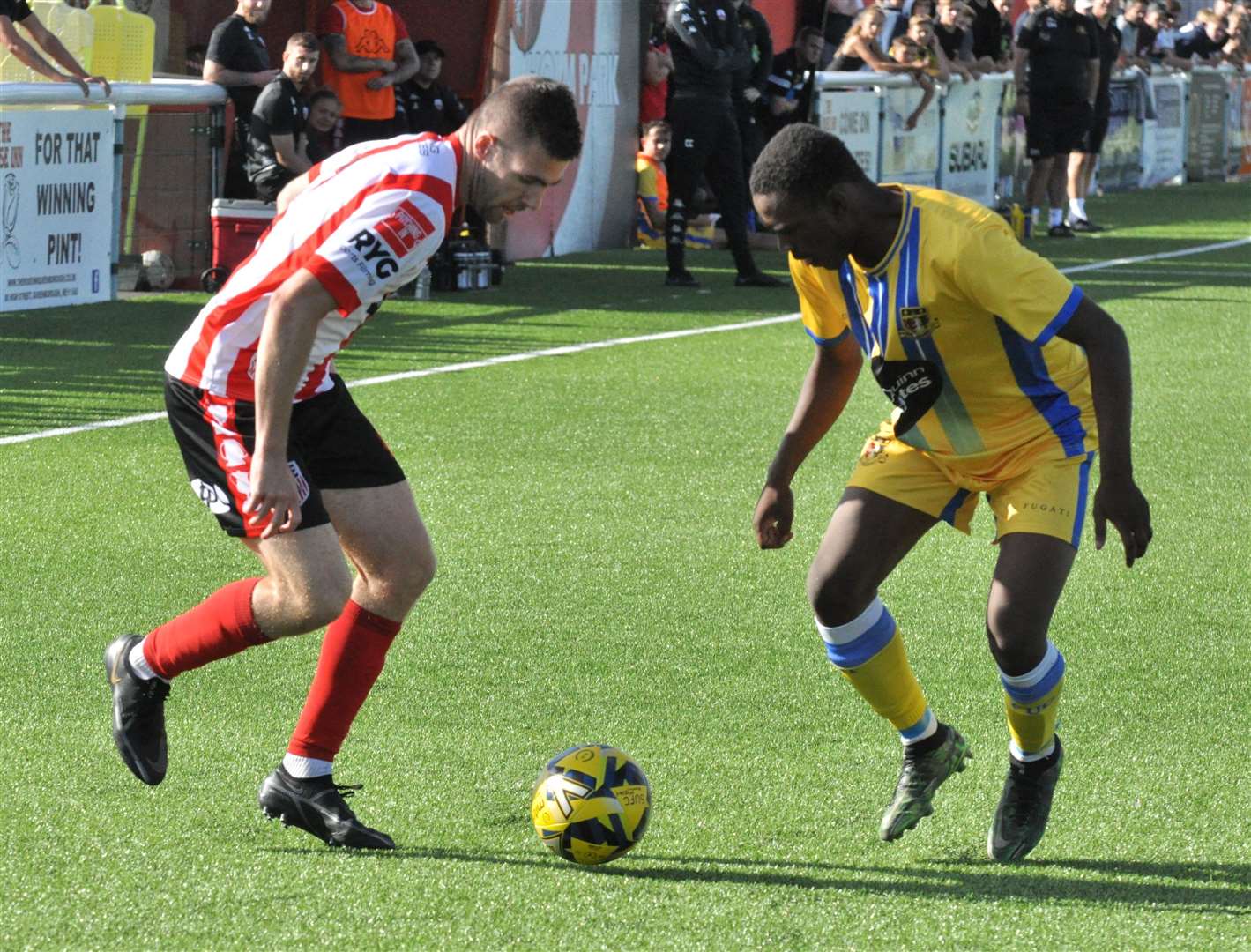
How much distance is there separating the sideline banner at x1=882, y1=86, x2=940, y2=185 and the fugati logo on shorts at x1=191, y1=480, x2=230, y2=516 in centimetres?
1589

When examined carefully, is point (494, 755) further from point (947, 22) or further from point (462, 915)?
point (947, 22)

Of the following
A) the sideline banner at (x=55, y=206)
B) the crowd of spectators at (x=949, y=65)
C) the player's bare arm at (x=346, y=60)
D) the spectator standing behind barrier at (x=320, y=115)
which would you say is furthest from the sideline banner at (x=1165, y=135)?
the sideline banner at (x=55, y=206)

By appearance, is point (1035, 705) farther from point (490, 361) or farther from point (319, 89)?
point (319, 89)

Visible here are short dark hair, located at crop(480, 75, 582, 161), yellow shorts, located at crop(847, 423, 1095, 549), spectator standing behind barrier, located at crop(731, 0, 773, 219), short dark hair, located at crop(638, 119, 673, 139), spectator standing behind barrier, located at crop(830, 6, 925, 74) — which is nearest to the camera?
short dark hair, located at crop(480, 75, 582, 161)

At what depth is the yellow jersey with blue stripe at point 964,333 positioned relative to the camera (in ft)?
14.5

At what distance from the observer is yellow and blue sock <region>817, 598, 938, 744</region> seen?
4.74 meters

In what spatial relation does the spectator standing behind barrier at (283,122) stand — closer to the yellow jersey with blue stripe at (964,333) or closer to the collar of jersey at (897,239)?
the yellow jersey with blue stripe at (964,333)

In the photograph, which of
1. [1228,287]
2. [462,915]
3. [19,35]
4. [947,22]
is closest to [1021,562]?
[462,915]

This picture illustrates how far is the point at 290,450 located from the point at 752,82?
1420 cm

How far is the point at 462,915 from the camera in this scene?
165 inches

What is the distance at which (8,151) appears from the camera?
42.1 ft

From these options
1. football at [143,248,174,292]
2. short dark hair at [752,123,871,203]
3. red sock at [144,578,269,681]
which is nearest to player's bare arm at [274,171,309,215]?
red sock at [144,578,269,681]

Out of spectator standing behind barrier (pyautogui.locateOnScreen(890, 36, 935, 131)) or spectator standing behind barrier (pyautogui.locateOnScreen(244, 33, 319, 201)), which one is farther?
spectator standing behind barrier (pyautogui.locateOnScreen(890, 36, 935, 131))

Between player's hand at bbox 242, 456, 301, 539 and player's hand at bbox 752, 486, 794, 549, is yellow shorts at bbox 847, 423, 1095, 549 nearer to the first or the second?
player's hand at bbox 752, 486, 794, 549
